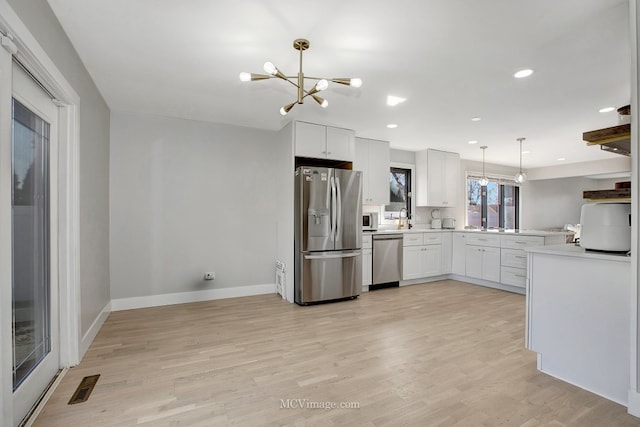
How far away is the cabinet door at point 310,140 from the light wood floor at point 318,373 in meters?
2.10

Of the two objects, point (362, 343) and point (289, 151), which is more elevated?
point (289, 151)

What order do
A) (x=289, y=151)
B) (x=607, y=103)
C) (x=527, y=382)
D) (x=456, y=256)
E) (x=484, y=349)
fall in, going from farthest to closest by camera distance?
(x=456, y=256) → (x=289, y=151) → (x=607, y=103) → (x=484, y=349) → (x=527, y=382)

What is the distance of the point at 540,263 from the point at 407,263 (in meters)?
2.80

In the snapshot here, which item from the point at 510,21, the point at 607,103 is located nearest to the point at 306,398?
the point at 510,21

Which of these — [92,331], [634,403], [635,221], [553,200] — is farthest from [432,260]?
[553,200]

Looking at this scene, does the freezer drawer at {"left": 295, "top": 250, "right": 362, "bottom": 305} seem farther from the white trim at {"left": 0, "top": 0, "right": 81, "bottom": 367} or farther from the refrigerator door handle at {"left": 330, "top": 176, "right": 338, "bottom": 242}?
the white trim at {"left": 0, "top": 0, "right": 81, "bottom": 367}

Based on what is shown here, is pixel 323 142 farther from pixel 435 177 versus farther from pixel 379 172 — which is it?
pixel 435 177

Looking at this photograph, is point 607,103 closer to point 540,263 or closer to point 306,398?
point 540,263

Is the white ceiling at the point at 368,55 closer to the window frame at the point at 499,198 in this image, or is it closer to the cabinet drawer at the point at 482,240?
the cabinet drawer at the point at 482,240

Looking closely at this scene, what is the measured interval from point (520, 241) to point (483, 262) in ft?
2.31

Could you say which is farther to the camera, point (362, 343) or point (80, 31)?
point (362, 343)

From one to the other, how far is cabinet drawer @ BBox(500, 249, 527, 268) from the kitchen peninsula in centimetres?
254

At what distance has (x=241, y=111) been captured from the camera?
145 inches

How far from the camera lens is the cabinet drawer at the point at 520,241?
4316 mm
